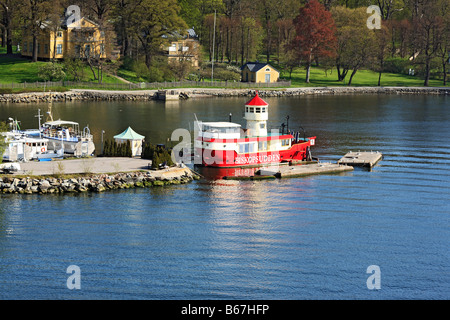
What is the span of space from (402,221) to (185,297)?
21268mm

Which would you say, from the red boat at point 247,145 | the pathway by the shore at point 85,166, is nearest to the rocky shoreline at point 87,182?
the pathway by the shore at point 85,166

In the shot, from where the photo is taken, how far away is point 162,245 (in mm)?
49188

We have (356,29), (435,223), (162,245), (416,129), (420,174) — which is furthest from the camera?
(356,29)

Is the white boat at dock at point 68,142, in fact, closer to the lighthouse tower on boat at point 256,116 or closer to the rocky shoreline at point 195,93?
the lighthouse tower on boat at point 256,116

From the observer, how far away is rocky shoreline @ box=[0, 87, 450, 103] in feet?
404

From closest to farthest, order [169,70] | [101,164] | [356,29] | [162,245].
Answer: [162,245] → [101,164] → [169,70] → [356,29]

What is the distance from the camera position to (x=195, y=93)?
141 m

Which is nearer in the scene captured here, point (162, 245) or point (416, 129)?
point (162, 245)

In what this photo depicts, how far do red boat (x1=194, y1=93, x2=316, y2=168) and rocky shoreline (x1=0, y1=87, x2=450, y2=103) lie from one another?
43.7m

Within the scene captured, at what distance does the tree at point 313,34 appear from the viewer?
6235 inches

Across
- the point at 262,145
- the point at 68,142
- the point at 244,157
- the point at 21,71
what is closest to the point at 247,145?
the point at 244,157

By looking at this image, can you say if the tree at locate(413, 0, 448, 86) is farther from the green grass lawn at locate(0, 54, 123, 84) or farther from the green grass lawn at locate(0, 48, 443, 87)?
the green grass lawn at locate(0, 54, 123, 84)

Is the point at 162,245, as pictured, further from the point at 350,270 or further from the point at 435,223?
the point at 435,223
